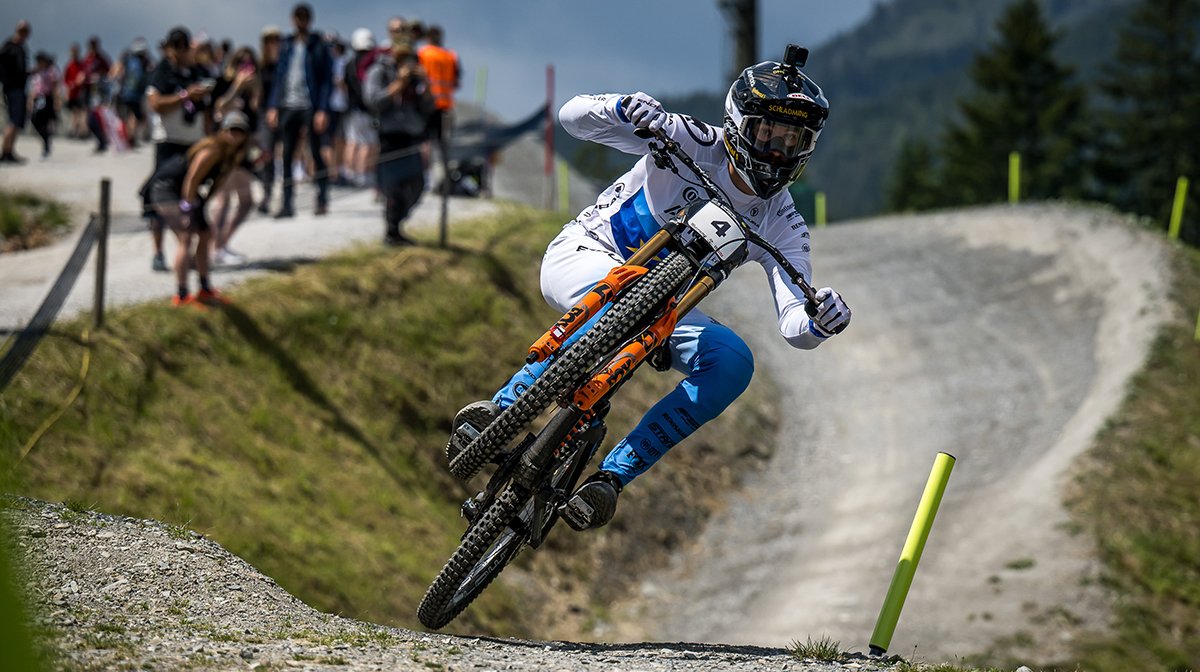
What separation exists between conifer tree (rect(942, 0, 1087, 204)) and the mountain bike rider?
6479 cm

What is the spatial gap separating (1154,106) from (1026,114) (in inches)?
262

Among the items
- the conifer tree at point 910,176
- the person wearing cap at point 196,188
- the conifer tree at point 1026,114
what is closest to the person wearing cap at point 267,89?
the person wearing cap at point 196,188

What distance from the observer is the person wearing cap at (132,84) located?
85.6 ft

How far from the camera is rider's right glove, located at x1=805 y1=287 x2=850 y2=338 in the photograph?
6.80 meters

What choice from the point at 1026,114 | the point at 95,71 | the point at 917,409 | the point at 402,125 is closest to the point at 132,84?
the point at 95,71

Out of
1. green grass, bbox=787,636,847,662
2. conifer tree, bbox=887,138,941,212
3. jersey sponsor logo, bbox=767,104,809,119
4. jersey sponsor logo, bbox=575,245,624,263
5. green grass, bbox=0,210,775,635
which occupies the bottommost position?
conifer tree, bbox=887,138,941,212

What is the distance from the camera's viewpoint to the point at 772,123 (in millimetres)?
6781

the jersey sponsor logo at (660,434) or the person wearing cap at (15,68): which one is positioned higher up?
the jersey sponsor logo at (660,434)

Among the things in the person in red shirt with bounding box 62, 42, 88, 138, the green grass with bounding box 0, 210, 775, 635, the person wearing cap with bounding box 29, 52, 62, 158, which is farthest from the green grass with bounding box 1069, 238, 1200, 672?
the person in red shirt with bounding box 62, 42, 88, 138

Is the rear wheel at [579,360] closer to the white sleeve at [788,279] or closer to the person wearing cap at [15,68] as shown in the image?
the white sleeve at [788,279]

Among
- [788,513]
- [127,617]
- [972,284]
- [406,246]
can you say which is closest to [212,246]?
[406,246]

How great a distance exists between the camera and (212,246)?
1603 centimetres

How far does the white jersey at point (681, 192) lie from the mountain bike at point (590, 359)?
0.11 metres

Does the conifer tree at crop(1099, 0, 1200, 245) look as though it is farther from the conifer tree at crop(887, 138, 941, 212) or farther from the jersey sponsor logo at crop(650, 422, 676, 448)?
the jersey sponsor logo at crop(650, 422, 676, 448)
